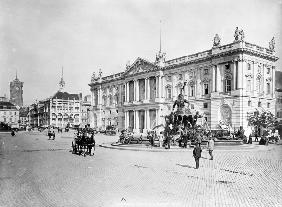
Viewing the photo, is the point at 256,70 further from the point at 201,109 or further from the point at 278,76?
the point at 278,76

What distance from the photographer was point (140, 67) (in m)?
68.8

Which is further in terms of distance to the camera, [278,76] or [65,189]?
[278,76]

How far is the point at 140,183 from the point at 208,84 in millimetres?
42768

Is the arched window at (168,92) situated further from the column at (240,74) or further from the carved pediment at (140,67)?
the column at (240,74)

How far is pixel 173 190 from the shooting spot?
11.7 metres

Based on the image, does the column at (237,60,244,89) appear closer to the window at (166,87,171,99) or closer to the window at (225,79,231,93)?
the window at (225,79,231,93)

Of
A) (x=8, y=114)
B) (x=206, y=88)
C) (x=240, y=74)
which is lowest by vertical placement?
(x=8, y=114)

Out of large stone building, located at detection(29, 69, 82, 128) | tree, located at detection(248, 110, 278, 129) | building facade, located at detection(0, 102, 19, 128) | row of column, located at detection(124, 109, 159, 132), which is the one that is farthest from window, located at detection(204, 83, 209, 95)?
building facade, located at detection(0, 102, 19, 128)

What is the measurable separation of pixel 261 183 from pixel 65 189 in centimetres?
790

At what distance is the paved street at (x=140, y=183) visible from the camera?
10531 mm

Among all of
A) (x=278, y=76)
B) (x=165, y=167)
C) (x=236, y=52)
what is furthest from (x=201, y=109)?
(x=165, y=167)

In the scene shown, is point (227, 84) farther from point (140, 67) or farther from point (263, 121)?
point (140, 67)

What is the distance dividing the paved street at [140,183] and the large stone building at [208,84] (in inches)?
1199

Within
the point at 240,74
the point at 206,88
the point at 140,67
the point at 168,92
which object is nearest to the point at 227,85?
the point at 240,74
